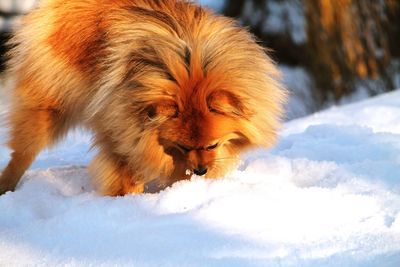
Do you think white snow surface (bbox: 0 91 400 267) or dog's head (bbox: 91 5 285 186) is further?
dog's head (bbox: 91 5 285 186)

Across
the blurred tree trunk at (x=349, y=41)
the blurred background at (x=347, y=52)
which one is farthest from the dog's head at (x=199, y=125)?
the blurred tree trunk at (x=349, y=41)

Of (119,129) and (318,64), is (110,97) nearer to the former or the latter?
(119,129)

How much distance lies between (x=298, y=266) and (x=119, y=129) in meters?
1.45

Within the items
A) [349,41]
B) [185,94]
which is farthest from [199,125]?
[349,41]

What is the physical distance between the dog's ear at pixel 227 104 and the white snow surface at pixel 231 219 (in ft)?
1.18

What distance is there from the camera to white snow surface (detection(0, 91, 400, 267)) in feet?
8.07

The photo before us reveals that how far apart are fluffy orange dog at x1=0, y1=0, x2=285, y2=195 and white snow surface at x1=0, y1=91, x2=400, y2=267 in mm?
230

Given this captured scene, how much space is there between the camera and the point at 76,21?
3.84 meters

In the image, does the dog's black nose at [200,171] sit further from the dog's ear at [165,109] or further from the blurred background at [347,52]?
the blurred background at [347,52]

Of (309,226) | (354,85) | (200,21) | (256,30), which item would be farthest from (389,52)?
(309,226)

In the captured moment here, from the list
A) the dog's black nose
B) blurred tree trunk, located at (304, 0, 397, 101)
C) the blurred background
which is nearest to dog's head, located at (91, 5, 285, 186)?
the dog's black nose

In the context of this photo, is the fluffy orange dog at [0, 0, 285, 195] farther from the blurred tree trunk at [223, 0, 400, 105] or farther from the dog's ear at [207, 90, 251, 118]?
the blurred tree trunk at [223, 0, 400, 105]

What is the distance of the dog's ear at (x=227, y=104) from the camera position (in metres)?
3.19

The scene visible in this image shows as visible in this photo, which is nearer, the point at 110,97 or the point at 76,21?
the point at 110,97
